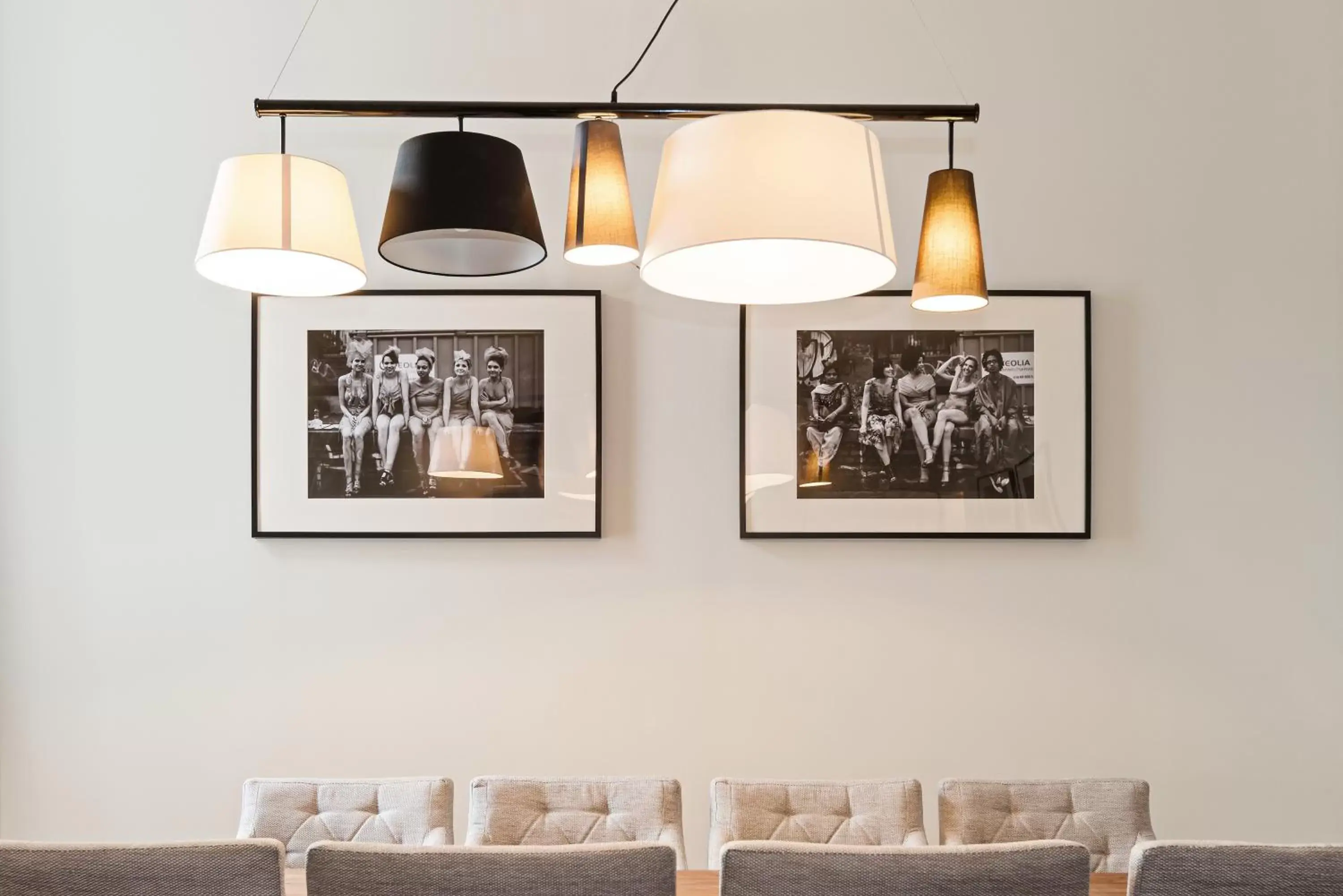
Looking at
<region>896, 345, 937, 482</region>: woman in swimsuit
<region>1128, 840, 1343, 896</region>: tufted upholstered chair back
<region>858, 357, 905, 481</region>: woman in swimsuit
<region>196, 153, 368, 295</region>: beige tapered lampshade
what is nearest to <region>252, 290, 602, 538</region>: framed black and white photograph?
<region>858, 357, 905, 481</region>: woman in swimsuit

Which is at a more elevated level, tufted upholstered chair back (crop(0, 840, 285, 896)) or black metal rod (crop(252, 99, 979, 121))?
black metal rod (crop(252, 99, 979, 121))

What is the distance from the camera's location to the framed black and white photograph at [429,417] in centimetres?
244

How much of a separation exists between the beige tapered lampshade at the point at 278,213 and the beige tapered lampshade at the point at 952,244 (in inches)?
34.4

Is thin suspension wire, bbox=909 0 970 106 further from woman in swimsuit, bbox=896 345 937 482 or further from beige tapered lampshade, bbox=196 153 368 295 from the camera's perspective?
beige tapered lampshade, bbox=196 153 368 295

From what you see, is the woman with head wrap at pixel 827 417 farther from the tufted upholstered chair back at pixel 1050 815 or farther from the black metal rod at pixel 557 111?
the black metal rod at pixel 557 111

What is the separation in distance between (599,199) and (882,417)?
1299mm

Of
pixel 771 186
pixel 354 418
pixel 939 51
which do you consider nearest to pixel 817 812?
pixel 771 186

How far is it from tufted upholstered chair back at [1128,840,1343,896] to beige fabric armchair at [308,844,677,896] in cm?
66

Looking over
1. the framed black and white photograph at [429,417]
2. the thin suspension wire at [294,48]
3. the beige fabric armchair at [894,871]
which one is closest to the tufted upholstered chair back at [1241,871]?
the beige fabric armchair at [894,871]

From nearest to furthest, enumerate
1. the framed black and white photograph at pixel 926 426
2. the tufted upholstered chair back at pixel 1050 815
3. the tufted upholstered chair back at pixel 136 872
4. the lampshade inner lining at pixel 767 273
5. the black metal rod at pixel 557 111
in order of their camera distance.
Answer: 1. the tufted upholstered chair back at pixel 136 872
2. the lampshade inner lining at pixel 767 273
3. the black metal rod at pixel 557 111
4. the tufted upholstered chair back at pixel 1050 815
5. the framed black and white photograph at pixel 926 426

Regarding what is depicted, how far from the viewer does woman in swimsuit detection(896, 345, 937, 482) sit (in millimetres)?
2439

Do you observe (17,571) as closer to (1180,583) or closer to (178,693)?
(178,693)

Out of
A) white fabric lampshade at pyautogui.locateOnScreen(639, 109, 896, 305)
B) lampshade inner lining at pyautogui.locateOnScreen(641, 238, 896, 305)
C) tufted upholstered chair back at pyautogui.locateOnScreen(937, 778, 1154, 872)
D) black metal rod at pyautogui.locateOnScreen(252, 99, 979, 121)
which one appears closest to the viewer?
white fabric lampshade at pyautogui.locateOnScreen(639, 109, 896, 305)

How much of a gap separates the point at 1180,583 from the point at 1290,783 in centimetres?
61
